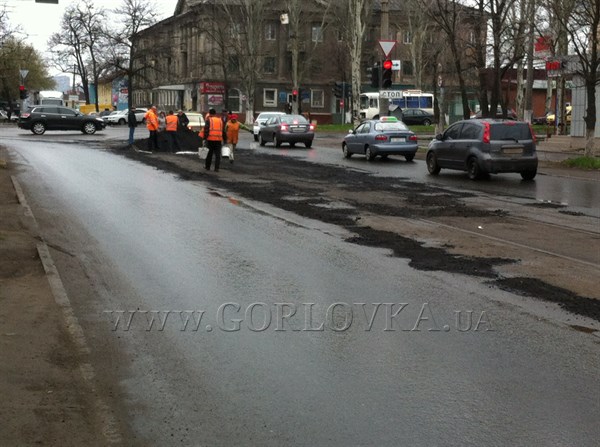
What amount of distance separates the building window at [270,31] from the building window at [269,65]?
1973 millimetres

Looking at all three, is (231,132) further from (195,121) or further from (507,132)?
(195,121)

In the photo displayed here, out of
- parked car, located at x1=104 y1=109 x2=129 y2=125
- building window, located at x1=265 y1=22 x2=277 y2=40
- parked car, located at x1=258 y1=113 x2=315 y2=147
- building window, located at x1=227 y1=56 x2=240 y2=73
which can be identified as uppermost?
building window, located at x1=265 y1=22 x2=277 y2=40

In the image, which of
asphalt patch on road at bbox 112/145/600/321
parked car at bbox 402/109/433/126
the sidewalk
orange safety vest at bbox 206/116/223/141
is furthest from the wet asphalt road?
parked car at bbox 402/109/433/126

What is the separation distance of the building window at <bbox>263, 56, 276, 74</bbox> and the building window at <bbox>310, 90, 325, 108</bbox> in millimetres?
4476

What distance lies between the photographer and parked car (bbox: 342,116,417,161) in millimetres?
30562

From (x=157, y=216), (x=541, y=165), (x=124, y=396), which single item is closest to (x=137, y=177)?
(x=157, y=216)

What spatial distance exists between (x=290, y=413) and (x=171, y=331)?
226 centimetres

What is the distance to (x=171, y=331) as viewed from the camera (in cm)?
739

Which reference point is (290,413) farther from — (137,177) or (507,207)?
(137,177)

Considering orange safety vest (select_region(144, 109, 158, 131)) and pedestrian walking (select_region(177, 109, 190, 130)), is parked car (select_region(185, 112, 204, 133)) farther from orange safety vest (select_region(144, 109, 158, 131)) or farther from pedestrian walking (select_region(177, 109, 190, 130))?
orange safety vest (select_region(144, 109, 158, 131))

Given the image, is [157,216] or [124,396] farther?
[157,216]

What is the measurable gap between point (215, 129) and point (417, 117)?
53.4 meters

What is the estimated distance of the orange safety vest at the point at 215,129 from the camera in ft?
78.7

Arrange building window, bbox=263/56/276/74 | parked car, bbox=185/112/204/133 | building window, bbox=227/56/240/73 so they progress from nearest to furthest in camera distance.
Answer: parked car, bbox=185/112/204/133
building window, bbox=227/56/240/73
building window, bbox=263/56/276/74
